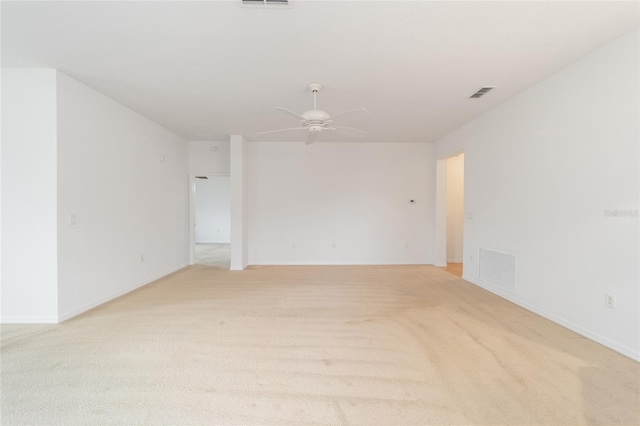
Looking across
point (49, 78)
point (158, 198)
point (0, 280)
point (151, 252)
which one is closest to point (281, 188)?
point (158, 198)

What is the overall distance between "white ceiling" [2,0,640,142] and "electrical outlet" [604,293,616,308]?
228cm

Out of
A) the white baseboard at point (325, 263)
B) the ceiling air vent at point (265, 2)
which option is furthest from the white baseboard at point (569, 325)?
the ceiling air vent at point (265, 2)

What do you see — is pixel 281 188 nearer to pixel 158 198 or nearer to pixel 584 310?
pixel 158 198

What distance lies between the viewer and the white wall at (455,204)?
264 inches

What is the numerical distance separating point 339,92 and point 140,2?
213cm

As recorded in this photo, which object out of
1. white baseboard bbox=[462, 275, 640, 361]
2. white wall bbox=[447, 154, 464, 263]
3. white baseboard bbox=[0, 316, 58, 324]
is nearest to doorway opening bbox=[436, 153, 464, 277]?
white wall bbox=[447, 154, 464, 263]

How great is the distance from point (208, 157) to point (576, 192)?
20.7 feet

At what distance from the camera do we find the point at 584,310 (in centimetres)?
272

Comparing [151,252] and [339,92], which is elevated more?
[339,92]

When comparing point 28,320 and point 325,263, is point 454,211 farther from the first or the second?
point 28,320

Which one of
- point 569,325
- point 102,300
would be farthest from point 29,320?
point 569,325

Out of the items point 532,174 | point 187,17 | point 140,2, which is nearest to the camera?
point 140,2

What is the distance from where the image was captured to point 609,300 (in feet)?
8.20

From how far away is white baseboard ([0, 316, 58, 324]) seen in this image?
3002mm
